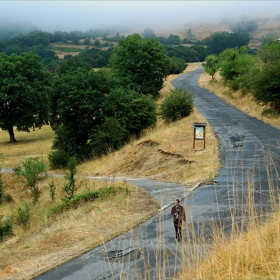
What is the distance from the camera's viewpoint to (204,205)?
53.6ft

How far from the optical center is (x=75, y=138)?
41469 millimetres

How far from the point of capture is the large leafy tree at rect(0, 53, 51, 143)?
182 ft

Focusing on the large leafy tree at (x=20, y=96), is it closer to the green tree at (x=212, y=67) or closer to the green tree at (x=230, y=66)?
the green tree at (x=230, y=66)

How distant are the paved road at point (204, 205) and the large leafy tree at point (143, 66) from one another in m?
6.97

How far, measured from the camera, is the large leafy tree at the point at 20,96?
55.4 metres

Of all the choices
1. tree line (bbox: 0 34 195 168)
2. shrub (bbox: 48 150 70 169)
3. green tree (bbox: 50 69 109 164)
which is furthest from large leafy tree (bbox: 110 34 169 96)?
shrub (bbox: 48 150 70 169)

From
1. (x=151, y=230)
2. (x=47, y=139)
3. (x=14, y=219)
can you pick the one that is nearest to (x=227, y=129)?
(x=14, y=219)

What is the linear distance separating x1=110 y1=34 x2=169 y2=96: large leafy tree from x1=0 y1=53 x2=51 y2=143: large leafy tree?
1017 cm

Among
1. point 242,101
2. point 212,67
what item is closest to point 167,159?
point 242,101

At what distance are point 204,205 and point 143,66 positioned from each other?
44.3 m

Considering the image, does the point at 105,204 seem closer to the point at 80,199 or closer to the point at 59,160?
the point at 80,199

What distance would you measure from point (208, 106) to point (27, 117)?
21924 millimetres

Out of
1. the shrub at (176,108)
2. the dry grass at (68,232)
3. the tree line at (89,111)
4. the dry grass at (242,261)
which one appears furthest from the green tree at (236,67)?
the dry grass at (242,261)

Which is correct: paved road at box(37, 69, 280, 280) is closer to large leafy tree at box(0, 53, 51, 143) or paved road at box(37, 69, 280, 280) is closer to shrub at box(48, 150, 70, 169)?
shrub at box(48, 150, 70, 169)
